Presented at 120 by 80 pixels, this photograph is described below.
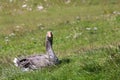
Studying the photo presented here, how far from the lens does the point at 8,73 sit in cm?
1125

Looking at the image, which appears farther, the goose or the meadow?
the goose

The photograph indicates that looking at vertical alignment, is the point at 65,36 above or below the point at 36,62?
below

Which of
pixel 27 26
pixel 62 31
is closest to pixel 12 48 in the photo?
pixel 62 31

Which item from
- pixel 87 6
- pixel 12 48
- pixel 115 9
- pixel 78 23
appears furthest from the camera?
pixel 87 6

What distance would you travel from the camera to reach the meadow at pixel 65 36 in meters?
10.1

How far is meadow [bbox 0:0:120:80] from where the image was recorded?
397 inches

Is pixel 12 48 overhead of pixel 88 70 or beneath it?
beneath

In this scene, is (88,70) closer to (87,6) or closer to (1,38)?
(1,38)

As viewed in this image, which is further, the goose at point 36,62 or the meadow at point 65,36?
the goose at point 36,62

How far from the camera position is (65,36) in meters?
26.0

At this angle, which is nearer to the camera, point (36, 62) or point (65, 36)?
point (36, 62)

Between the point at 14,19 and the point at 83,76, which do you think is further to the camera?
the point at 14,19

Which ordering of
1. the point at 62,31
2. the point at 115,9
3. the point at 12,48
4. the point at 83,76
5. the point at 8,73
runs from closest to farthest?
the point at 83,76 → the point at 8,73 → the point at 12,48 → the point at 62,31 → the point at 115,9

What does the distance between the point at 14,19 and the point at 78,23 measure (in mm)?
12736
